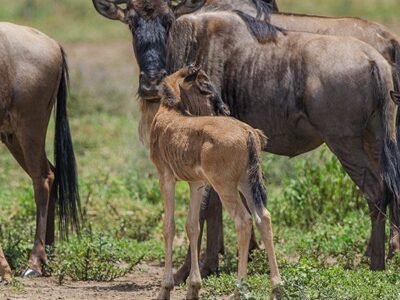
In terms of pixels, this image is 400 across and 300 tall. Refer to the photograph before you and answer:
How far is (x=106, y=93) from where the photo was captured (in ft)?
52.5

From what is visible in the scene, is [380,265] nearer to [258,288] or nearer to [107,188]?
[258,288]

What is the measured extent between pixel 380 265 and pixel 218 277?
112 cm

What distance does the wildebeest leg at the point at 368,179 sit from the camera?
26.6 ft

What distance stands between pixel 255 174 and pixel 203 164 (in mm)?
280

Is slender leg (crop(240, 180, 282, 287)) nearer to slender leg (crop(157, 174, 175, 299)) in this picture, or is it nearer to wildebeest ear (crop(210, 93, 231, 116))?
slender leg (crop(157, 174, 175, 299))

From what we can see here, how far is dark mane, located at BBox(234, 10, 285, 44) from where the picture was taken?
8.47m

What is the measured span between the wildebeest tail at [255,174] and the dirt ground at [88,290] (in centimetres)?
96

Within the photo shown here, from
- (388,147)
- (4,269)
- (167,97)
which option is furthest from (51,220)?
(388,147)

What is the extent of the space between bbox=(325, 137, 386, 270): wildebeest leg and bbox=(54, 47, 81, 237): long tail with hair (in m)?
2.03

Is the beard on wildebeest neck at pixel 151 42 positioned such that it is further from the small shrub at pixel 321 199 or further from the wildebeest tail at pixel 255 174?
the small shrub at pixel 321 199

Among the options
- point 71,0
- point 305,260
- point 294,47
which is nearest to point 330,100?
point 294,47

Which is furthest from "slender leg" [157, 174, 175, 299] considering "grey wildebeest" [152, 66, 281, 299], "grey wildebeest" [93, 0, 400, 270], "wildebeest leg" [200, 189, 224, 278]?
"wildebeest leg" [200, 189, 224, 278]

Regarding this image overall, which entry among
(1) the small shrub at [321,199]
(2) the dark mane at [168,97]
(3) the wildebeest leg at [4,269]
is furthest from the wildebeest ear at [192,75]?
(1) the small shrub at [321,199]

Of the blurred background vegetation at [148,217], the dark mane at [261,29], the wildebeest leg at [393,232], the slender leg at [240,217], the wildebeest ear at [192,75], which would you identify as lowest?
the blurred background vegetation at [148,217]
